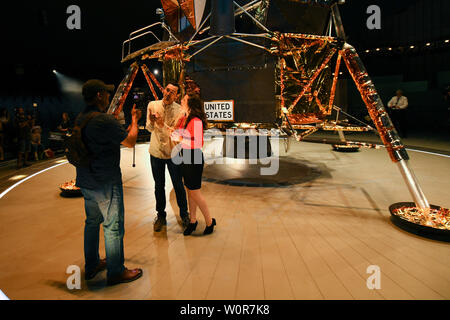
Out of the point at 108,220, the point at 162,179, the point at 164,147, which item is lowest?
the point at 108,220

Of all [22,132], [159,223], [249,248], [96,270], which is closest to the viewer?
[96,270]

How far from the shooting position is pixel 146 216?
383cm

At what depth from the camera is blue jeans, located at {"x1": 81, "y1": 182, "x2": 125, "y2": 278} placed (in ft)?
7.22

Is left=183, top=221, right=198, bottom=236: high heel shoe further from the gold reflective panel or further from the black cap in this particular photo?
the gold reflective panel

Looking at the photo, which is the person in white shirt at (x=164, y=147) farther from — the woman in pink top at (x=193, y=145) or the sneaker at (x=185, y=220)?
the woman in pink top at (x=193, y=145)

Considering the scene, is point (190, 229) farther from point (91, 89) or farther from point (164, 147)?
point (91, 89)

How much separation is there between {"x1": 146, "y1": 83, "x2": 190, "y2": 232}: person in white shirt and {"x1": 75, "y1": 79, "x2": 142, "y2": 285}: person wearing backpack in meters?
0.97

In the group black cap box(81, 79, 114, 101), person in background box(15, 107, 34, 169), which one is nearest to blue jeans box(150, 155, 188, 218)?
black cap box(81, 79, 114, 101)

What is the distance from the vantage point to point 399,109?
1066 centimetres

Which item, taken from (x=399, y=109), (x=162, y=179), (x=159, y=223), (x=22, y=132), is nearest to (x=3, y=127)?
(x=22, y=132)

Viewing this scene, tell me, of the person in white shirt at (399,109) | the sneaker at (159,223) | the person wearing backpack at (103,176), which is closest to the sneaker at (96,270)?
the person wearing backpack at (103,176)

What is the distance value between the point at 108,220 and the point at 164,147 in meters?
1.28

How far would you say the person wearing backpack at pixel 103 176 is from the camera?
6.97 feet

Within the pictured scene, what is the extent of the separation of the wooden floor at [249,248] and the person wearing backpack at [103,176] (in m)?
0.22
